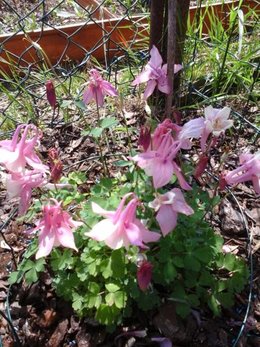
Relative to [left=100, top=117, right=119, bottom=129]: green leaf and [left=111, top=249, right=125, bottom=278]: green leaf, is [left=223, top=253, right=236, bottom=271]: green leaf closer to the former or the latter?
[left=111, top=249, right=125, bottom=278]: green leaf

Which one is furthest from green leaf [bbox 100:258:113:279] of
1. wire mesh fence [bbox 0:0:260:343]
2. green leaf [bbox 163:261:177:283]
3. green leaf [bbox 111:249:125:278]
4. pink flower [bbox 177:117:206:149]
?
wire mesh fence [bbox 0:0:260:343]

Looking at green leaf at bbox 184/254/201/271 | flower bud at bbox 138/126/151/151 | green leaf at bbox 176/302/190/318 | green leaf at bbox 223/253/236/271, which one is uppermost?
flower bud at bbox 138/126/151/151

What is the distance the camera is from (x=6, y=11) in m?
3.31

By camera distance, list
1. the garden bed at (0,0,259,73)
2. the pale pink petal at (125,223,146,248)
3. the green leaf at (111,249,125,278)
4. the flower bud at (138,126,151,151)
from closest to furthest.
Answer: the pale pink petal at (125,223,146,248), the flower bud at (138,126,151,151), the green leaf at (111,249,125,278), the garden bed at (0,0,259,73)

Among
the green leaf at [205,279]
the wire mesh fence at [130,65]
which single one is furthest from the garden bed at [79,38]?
the green leaf at [205,279]

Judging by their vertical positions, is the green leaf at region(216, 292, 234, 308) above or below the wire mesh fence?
below

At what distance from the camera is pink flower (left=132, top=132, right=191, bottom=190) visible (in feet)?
3.59

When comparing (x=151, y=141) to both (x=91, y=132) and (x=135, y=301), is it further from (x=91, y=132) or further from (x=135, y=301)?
(x=135, y=301)

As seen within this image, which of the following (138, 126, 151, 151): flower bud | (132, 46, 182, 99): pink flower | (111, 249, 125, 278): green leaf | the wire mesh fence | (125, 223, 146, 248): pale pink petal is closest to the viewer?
(125, 223, 146, 248): pale pink petal

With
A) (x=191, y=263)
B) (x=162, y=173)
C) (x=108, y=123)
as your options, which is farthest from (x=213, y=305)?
(x=108, y=123)

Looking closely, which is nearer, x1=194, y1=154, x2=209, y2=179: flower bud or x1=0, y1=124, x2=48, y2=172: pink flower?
x1=0, y1=124, x2=48, y2=172: pink flower

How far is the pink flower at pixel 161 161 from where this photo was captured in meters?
1.09

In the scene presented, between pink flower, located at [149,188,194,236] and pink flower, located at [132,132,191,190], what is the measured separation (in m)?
0.04

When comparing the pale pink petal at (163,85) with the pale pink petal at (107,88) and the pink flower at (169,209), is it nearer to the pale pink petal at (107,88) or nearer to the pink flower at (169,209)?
the pale pink petal at (107,88)
